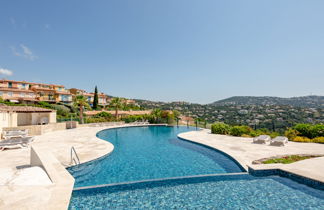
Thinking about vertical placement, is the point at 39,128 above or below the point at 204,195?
above

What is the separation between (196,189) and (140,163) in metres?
4.05

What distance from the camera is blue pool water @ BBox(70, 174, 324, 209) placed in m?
4.82

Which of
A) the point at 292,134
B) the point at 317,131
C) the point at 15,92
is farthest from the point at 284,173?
the point at 15,92

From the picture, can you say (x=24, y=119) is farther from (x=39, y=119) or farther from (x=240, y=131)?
(x=240, y=131)

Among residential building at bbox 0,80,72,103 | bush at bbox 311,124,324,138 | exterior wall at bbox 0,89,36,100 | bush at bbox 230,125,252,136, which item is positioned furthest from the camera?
residential building at bbox 0,80,72,103


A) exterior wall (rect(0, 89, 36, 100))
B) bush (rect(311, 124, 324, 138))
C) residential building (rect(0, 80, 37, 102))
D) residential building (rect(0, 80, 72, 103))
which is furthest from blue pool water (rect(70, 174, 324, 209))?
exterior wall (rect(0, 89, 36, 100))

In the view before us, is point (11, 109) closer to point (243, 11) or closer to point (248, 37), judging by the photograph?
point (243, 11)

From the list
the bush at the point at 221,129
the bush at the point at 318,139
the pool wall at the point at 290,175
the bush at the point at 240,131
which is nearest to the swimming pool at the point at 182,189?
the pool wall at the point at 290,175

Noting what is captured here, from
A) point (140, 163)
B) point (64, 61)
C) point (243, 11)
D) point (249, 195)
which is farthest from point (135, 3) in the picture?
point (64, 61)

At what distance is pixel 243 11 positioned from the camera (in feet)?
47.5

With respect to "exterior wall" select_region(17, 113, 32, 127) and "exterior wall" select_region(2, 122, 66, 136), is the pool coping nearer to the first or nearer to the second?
"exterior wall" select_region(2, 122, 66, 136)

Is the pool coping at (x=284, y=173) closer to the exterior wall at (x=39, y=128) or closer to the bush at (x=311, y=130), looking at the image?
the bush at (x=311, y=130)

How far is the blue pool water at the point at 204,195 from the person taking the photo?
4.82 metres

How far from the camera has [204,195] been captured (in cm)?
545
